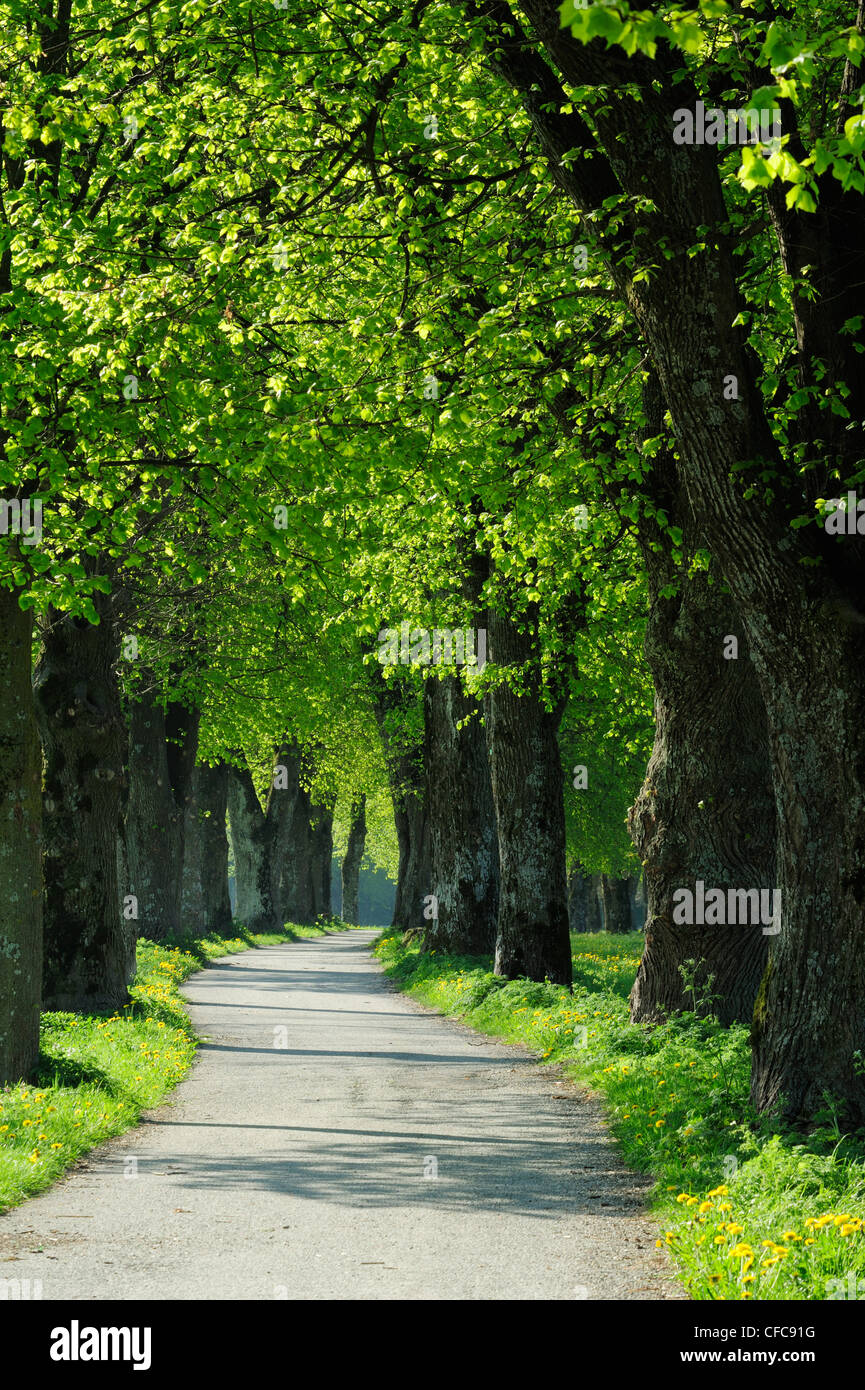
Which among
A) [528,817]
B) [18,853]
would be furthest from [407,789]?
[18,853]

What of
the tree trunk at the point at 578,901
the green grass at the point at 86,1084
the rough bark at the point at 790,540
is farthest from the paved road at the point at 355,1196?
the tree trunk at the point at 578,901

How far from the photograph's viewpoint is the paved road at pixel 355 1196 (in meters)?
6.21

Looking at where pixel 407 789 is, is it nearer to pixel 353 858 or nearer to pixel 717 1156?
pixel 717 1156

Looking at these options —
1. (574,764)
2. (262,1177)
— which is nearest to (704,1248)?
(262,1177)

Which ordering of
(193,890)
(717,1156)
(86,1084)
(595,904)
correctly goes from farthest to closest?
(595,904), (193,890), (86,1084), (717,1156)

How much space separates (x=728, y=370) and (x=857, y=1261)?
499 centimetres

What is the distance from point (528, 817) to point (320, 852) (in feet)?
145

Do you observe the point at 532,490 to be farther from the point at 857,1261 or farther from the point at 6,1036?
the point at 857,1261

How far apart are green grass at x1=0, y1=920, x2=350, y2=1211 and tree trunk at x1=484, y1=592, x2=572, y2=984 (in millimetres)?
4679

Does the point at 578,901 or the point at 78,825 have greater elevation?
the point at 78,825

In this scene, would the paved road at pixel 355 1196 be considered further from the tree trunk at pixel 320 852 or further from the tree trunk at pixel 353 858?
the tree trunk at pixel 353 858

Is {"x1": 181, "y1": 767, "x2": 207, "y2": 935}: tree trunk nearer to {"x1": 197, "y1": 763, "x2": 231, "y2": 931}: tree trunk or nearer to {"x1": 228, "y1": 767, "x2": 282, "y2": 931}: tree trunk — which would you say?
{"x1": 197, "y1": 763, "x2": 231, "y2": 931}: tree trunk

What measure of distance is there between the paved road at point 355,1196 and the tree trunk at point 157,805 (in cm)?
1194

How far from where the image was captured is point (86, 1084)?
11.0 m
